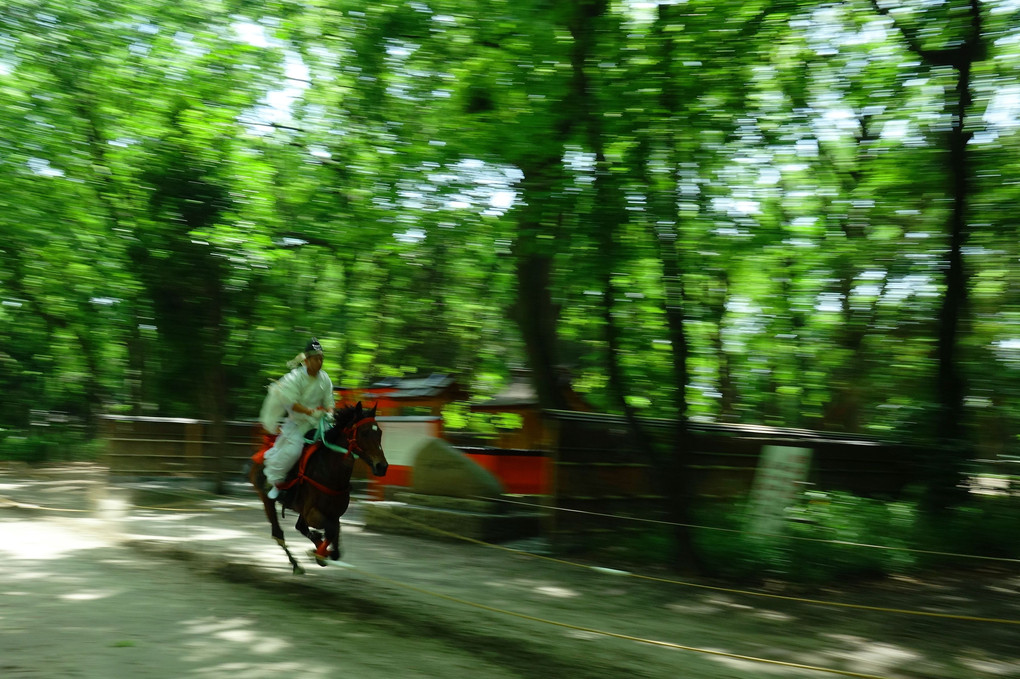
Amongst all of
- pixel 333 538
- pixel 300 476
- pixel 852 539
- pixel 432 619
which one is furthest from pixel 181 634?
pixel 852 539

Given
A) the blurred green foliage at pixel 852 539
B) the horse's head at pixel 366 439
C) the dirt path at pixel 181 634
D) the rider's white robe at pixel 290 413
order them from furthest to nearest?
the blurred green foliage at pixel 852 539
the rider's white robe at pixel 290 413
the horse's head at pixel 366 439
the dirt path at pixel 181 634

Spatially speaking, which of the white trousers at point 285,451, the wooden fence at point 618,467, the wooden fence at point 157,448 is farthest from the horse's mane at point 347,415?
the wooden fence at point 157,448

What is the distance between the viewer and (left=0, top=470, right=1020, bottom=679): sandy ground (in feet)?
25.0

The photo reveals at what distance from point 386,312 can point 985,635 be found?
60.5 ft

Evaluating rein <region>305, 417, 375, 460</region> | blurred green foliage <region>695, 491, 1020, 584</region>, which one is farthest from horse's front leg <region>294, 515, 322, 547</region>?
blurred green foliage <region>695, 491, 1020, 584</region>

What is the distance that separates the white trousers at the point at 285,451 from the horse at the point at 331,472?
0.34 ft

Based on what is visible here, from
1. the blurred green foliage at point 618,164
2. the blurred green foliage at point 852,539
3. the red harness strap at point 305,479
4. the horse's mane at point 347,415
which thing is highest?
the blurred green foliage at point 618,164

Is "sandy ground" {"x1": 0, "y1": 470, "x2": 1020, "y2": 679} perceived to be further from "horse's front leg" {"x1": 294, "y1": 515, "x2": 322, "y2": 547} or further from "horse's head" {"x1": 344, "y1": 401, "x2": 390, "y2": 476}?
"horse's head" {"x1": 344, "y1": 401, "x2": 390, "y2": 476}

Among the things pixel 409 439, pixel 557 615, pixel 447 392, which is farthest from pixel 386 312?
pixel 557 615

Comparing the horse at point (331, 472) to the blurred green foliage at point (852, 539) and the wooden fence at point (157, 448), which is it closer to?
the blurred green foliage at point (852, 539)

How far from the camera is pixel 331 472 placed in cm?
1138

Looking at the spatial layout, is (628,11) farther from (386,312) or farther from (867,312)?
(386,312)

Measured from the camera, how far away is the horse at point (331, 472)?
11.2 m

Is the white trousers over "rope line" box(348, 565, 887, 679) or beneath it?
over
